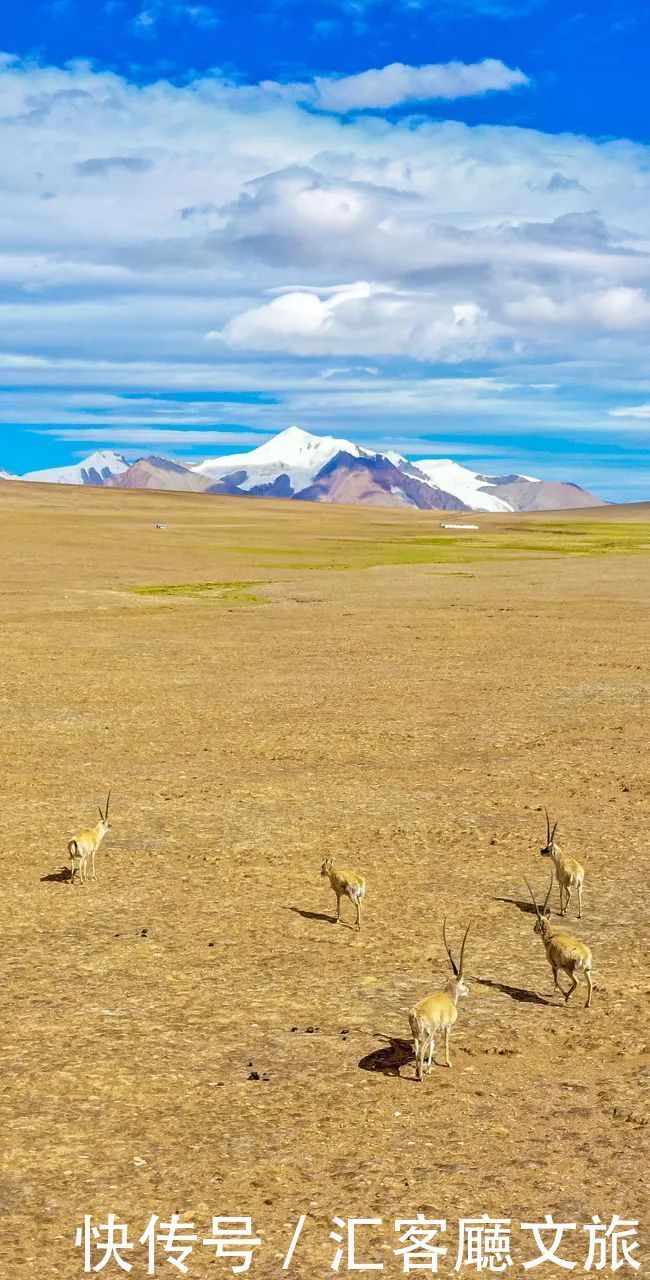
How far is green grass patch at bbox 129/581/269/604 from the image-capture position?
181ft

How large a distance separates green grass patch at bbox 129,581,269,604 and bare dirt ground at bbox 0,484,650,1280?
72.4 feet

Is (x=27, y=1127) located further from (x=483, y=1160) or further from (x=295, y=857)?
(x=295, y=857)

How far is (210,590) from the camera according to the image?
6019cm

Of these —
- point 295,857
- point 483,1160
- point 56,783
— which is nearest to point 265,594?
point 56,783

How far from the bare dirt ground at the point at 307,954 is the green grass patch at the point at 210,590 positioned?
2206 centimetres

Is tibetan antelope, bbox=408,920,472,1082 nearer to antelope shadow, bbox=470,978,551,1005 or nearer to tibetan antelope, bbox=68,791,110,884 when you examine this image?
antelope shadow, bbox=470,978,551,1005

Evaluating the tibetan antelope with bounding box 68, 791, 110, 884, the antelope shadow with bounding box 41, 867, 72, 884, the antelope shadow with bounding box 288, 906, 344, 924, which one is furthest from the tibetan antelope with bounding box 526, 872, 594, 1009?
the antelope shadow with bounding box 41, 867, 72, 884

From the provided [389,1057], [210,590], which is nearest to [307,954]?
[389,1057]

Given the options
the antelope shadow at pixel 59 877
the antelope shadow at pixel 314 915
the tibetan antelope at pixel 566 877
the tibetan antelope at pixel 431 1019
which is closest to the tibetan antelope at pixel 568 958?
the tibetan antelope at pixel 431 1019

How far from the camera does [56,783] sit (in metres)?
20.5

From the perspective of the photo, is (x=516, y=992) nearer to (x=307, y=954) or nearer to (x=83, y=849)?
(x=307, y=954)

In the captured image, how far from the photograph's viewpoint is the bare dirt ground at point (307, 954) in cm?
851

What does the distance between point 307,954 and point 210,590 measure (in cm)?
4792

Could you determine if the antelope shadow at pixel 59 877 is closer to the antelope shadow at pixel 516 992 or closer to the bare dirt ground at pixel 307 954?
the bare dirt ground at pixel 307 954
